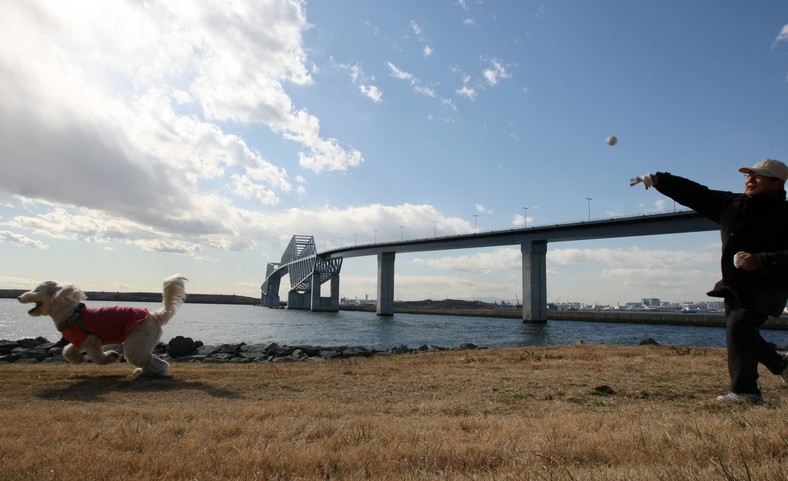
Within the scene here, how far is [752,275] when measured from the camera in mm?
4617

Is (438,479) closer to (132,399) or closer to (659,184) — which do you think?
(659,184)

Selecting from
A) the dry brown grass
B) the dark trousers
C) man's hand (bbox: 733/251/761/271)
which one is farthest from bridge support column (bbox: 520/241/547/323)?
man's hand (bbox: 733/251/761/271)

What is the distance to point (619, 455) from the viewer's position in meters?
2.97

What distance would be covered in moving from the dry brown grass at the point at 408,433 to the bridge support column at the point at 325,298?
88800 millimetres

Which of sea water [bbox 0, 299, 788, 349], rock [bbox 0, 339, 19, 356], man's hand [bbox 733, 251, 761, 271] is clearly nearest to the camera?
man's hand [bbox 733, 251, 761, 271]

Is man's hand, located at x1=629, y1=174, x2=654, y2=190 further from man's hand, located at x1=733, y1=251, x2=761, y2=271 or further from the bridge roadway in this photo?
the bridge roadway

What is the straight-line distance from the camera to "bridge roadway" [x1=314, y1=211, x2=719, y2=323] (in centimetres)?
4812

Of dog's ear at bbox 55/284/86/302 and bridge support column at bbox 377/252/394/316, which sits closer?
dog's ear at bbox 55/284/86/302

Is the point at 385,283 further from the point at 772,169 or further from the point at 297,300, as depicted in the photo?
the point at 772,169

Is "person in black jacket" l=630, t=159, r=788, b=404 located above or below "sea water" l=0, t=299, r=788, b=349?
above

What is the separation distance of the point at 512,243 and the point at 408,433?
6032cm

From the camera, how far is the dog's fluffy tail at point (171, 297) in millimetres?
8711

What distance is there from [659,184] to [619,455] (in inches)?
122

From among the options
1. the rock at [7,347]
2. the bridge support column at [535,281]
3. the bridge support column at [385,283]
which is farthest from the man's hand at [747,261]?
the bridge support column at [385,283]
